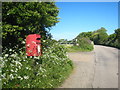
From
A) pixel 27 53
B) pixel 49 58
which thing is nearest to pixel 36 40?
pixel 27 53

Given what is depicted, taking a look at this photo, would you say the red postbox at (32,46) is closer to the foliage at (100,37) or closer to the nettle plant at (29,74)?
the nettle plant at (29,74)

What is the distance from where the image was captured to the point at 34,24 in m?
7.85

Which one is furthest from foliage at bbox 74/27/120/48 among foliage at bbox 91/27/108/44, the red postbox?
the red postbox

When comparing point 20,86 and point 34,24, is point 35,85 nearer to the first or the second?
point 20,86

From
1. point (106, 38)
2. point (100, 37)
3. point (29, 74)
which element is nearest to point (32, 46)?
point (29, 74)

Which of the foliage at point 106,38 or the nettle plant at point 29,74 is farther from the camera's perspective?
the foliage at point 106,38

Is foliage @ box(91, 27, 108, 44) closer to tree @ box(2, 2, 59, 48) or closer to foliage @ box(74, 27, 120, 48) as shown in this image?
foliage @ box(74, 27, 120, 48)

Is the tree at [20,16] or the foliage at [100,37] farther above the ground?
the tree at [20,16]

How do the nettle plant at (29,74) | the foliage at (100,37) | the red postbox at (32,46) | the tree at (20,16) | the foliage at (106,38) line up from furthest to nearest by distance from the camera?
the foliage at (100,37)
the foliage at (106,38)
the tree at (20,16)
the red postbox at (32,46)
the nettle plant at (29,74)

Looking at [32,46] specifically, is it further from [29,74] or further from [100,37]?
[100,37]

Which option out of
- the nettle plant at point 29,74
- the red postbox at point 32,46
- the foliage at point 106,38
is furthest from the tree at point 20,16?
the foliage at point 106,38

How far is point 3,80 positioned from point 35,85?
3.50 feet

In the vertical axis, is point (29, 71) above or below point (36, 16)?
below

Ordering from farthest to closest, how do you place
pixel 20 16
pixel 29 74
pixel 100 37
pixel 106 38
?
pixel 100 37 → pixel 106 38 → pixel 20 16 → pixel 29 74
